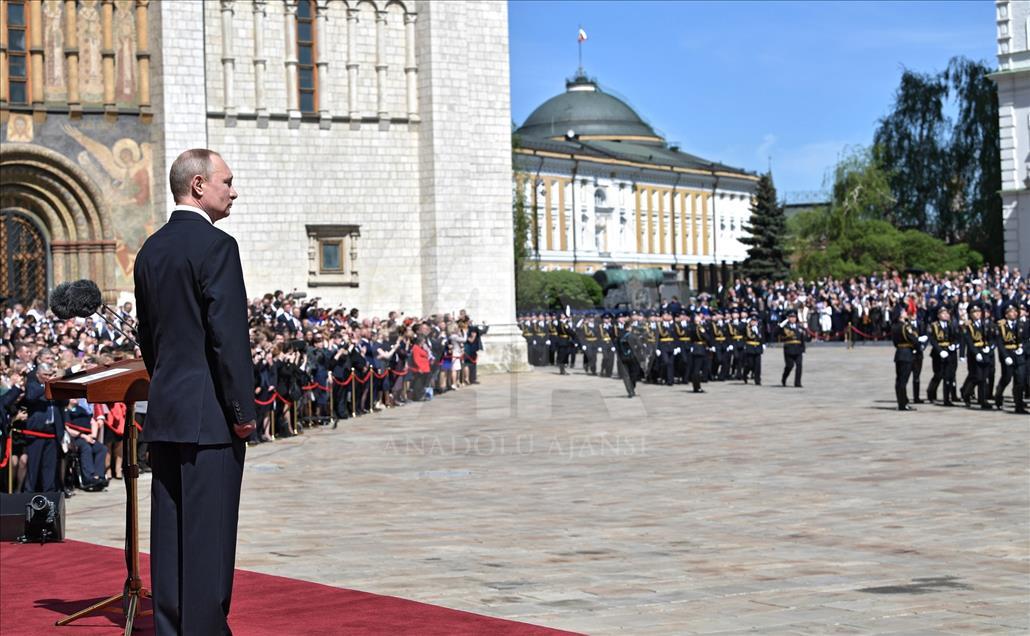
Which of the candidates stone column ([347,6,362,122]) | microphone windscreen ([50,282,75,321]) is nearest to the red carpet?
microphone windscreen ([50,282,75,321])

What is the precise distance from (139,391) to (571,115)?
104665 millimetres

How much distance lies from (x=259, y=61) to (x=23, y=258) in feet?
23.4

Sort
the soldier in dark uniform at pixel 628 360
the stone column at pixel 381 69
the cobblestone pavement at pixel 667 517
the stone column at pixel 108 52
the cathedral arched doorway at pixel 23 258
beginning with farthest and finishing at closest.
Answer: the stone column at pixel 381 69
the stone column at pixel 108 52
the cathedral arched doorway at pixel 23 258
the soldier in dark uniform at pixel 628 360
the cobblestone pavement at pixel 667 517

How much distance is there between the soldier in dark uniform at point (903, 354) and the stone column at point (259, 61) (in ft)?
51.5

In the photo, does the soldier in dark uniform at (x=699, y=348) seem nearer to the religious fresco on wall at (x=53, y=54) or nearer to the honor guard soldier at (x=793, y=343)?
the honor guard soldier at (x=793, y=343)

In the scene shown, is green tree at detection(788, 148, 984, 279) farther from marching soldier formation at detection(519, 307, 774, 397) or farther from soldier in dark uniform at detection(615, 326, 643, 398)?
soldier in dark uniform at detection(615, 326, 643, 398)

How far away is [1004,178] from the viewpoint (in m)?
53.8

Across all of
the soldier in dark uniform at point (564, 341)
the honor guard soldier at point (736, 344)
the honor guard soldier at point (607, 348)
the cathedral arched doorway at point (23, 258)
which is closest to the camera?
the cathedral arched doorway at point (23, 258)

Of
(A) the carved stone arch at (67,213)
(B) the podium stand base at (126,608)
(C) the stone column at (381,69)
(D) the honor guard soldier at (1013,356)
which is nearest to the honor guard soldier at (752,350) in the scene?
(D) the honor guard soldier at (1013,356)

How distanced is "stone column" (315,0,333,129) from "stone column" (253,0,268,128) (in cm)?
139

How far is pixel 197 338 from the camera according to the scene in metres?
5.55

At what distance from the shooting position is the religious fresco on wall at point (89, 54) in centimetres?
3011

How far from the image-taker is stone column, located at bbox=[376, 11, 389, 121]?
33719 millimetres

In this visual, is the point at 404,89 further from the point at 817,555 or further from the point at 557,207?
the point at 557,207
